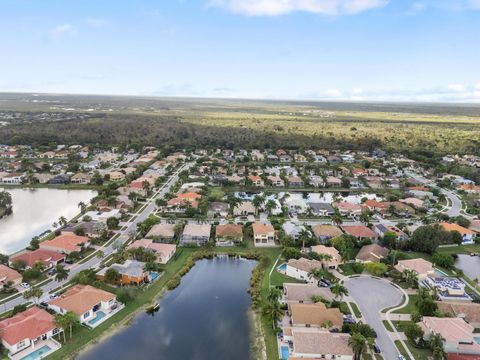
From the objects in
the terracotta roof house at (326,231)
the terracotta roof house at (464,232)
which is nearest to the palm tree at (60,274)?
the terracotta roof house at (326,231)

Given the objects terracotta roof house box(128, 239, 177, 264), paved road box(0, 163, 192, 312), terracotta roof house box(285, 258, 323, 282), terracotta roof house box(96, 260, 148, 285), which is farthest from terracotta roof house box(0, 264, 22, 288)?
terracotta roof house box(285, 258, 323, 282)

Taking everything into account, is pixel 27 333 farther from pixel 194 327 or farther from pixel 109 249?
pixel 109 249

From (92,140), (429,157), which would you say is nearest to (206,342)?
(429,157)

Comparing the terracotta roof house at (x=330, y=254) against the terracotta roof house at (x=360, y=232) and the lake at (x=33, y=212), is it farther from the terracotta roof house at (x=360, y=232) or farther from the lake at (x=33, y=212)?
the lake at (x=33, y=212)

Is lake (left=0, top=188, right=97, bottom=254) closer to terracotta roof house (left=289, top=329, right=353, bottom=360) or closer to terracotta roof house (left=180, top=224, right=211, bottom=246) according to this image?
terracotta roof house (left=180, top=224, right=211, bottom=246)

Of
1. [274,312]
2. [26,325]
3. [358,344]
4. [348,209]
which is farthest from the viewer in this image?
[348,209]

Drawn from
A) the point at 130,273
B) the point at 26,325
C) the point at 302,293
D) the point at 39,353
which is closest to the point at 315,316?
the point at 302,293

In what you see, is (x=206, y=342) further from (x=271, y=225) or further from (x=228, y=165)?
(x=228, y=165)
